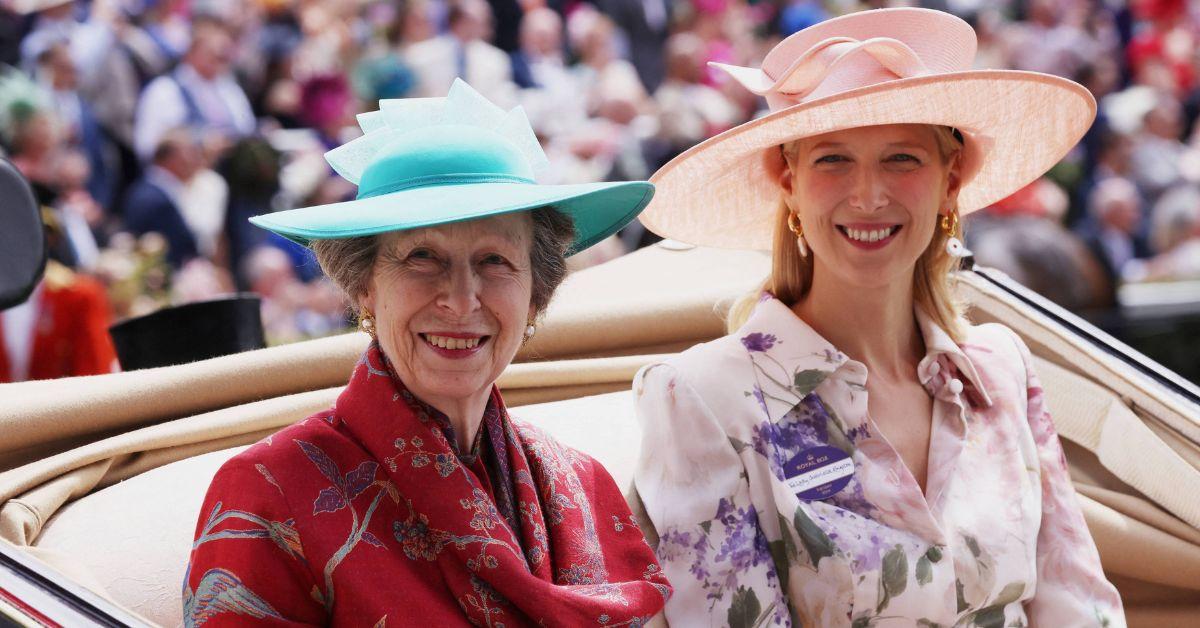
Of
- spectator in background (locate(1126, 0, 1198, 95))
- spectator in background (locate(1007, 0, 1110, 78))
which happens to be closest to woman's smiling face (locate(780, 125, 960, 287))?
spectator in background (locate(1007, 0, 1110, 78))

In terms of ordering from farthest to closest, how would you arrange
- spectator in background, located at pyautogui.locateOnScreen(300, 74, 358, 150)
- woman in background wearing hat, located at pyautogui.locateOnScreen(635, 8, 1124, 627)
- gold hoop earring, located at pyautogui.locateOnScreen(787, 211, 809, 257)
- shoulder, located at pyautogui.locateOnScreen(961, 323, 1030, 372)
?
spectator in background, located at pyautogui.locateOnScreen(300, 74, 358, 150), shoulder, located at pyautogui.locateOnScreen(961, 323, 1030, 372), gold hoop earring, located at pyautogui.locateOnScreen(787, 211, 809, 257), woman in background wearing hat, located at pyautogui.locateOnScreen(635, 8, 1124, 627)

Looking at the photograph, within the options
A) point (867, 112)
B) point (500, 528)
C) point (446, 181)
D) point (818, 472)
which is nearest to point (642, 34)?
point (867, 112)

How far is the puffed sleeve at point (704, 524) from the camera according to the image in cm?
208

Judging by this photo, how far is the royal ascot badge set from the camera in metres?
2.16

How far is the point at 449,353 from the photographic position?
1782 mm

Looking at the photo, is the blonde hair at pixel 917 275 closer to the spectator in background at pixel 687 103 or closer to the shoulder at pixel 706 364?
the shoulder at pixel 706 364

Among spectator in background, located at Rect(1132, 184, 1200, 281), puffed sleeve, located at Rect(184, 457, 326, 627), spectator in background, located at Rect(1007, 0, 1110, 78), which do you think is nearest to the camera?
puffed sleeve, located at Rect(184, 457, 326, 627)

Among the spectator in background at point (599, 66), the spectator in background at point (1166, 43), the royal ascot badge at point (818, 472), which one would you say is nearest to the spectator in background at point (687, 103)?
the spectator in background at point (599, 66)

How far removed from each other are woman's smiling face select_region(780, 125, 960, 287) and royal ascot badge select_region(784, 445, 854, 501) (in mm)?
282

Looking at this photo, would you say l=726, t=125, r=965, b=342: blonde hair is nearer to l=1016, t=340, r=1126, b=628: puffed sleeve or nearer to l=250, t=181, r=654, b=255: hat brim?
l=1016, t=340, r=1126, b=628: puffed sleeve

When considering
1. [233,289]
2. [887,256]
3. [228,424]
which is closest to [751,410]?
[887,256]

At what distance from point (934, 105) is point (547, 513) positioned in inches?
34.9

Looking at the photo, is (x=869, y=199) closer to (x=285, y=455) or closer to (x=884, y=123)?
(x=884, y=123)

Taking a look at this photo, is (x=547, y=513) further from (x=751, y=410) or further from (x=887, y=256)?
(x=887, y=256)
